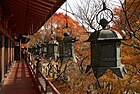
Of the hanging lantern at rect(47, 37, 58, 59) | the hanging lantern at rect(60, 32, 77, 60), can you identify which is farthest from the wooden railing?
the hanging lantern at rect(60, 32, 77, 60)

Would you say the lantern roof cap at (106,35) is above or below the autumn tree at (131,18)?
below

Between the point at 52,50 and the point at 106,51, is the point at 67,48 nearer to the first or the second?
the point at 52,50

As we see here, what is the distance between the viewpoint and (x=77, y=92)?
42.4 ft

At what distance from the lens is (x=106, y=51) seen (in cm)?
333

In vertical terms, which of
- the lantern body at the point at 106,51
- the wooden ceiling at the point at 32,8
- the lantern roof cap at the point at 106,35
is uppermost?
the wooden ceiling at the point at 32,8

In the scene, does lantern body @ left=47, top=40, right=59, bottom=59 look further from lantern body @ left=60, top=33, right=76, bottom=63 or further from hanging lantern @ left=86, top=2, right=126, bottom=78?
hanging lantern @ left=86, top=2, right=126, bottom=78

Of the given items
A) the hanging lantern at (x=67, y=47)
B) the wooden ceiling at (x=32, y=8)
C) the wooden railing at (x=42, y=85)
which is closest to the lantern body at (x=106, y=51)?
the wooden railing at (x=42, y=85)

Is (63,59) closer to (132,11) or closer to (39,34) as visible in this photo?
(132,11)

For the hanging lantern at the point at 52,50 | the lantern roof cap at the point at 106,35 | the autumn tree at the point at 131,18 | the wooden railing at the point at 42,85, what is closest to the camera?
the lantern roof cap at the point at 106,35

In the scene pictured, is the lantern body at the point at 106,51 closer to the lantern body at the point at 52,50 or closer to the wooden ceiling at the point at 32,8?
the wooden ceiling at the point at 32,8

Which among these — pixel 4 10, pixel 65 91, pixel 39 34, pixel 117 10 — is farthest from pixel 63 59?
pixel 39 34

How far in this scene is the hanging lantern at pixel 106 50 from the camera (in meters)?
3.24

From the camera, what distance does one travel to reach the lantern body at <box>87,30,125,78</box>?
3.24m

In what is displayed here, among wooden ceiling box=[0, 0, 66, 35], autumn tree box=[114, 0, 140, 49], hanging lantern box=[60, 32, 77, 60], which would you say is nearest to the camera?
hanging lantern box=[60, 32, 77, 60]
